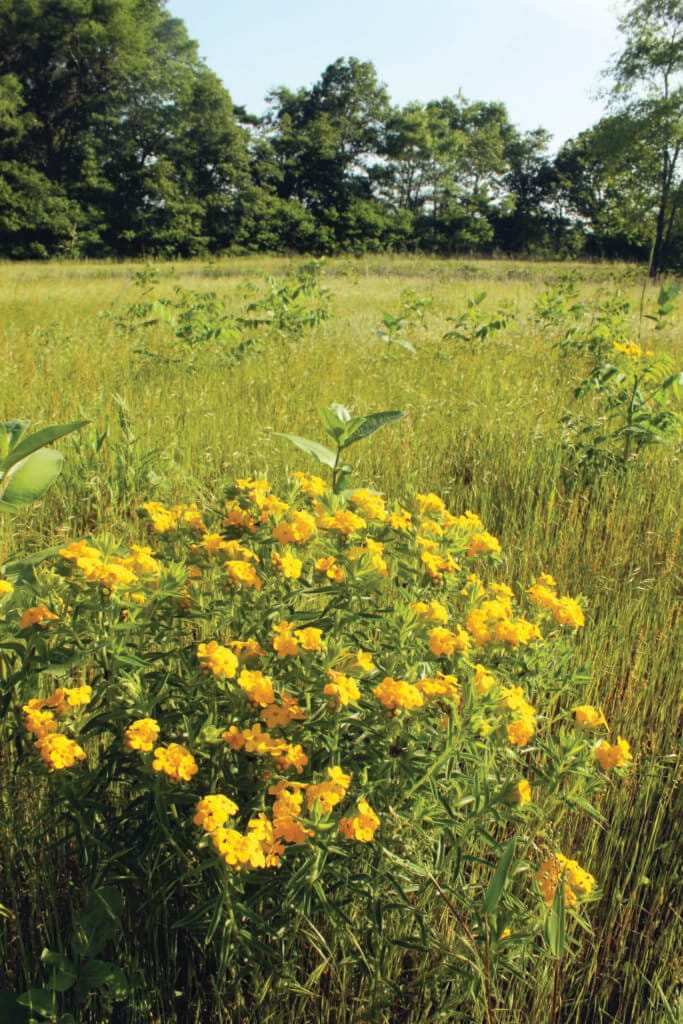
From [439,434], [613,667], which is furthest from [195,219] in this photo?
[613,667]

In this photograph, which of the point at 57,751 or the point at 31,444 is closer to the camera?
the point at 57,751

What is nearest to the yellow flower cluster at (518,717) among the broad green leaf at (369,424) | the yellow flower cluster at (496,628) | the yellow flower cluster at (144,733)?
the yellow flower cluster at (496,628)

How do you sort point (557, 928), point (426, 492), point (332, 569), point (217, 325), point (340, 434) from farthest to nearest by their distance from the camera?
point (217, 325) < point (426, 492) < point (340, 434) < point (332, 569) < point (557, 928)

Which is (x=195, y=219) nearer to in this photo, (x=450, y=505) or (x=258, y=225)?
(x=258, y=225)

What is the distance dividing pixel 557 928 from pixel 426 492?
7.11ft

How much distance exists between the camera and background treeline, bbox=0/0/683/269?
2825 centimetres

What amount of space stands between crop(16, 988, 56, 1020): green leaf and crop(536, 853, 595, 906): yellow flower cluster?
28.3 inches

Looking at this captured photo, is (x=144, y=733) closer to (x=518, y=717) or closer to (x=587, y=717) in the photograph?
(x=518, y=717)

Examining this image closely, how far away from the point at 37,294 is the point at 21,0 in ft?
94.9

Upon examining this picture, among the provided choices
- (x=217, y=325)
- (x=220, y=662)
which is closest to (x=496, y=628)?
(x=220, y=662)

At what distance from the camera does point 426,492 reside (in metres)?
2.94

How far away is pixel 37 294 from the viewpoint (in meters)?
10.5

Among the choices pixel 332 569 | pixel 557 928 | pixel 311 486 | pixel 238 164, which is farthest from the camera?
pixel 238 164

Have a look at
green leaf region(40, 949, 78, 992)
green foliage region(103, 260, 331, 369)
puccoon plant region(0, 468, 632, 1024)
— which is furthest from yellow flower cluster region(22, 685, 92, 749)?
green foliage region(103, 260, 331, 369)
